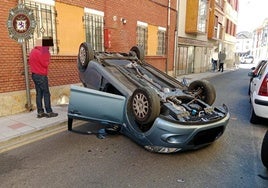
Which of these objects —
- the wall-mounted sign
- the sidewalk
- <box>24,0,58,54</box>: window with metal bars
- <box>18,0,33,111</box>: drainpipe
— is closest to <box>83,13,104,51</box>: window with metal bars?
<box>24,0,58,54</box>: window with metal bars

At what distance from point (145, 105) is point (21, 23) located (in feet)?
12.8

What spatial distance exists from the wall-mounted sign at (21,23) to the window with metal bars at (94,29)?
10.4 feet

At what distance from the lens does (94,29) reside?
9117 millimetres

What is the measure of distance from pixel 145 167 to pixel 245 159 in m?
1.74

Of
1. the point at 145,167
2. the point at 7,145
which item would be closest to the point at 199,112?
the point at 145,167

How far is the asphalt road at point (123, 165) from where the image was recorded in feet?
10.5

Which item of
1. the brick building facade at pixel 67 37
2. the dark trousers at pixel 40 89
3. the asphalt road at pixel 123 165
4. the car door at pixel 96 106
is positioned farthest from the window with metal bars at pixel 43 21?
the asphalt road at pixel 123 165

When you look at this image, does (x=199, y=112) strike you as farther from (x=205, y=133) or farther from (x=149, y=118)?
(x=149, y=118)

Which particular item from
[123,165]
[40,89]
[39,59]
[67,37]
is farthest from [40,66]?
[123,165]

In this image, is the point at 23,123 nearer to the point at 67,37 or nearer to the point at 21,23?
the point at 21,23

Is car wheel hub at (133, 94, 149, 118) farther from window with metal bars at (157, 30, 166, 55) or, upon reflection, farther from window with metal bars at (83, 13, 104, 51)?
window with metal bars at (157, 30, 166, 55)

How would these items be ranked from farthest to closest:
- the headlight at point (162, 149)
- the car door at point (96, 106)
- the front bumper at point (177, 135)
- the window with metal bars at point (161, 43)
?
the window with metal bars at point (161, 43) → the car door at point (96, 106) → the headlight at point (162, 149) → the front bumper at point (177, 135)

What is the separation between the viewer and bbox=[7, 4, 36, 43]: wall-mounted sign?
5477mm

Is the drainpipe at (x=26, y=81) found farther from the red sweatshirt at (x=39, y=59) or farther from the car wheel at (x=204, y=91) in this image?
the car wheel at (x=204, y=91)
